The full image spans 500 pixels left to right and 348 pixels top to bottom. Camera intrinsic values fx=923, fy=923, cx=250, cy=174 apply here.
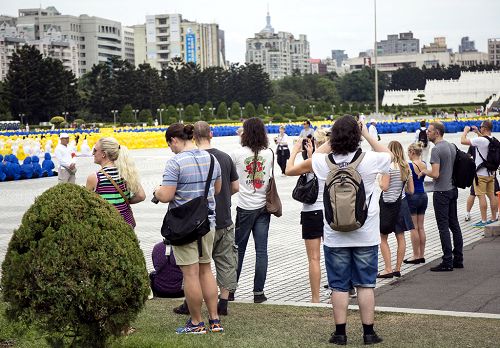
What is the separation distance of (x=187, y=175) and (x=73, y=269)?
1.83 metres

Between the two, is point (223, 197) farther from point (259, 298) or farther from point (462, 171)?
point (462, 171)

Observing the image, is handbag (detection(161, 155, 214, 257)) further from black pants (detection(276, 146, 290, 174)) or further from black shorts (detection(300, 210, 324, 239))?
black pants (detection(276, 146, 290, 174))

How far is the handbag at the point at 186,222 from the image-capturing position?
6590 millimetres

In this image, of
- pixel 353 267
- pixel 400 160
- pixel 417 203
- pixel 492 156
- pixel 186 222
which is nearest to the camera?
pixel 353 267

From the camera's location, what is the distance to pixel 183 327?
272 inches

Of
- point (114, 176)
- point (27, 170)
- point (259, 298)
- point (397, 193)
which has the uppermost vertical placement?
point (114, 176)

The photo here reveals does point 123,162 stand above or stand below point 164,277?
above

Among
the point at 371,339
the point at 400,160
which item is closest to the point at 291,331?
the point at 371,339

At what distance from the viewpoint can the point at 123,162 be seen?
773cm

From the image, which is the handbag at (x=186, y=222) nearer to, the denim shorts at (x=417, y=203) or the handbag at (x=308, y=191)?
the handbag at (x=308, y=191)

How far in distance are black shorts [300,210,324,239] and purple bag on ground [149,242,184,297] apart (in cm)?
125

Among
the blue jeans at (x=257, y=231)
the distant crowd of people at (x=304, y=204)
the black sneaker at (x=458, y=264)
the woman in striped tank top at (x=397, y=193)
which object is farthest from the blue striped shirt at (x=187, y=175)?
the black sneaker at (x=458, y=264)

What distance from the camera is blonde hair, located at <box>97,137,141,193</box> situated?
770cm

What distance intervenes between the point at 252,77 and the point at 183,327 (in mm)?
116378
